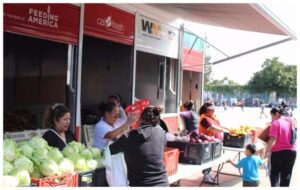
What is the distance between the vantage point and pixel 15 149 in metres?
2.76

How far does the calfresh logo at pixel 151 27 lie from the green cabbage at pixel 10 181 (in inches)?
221

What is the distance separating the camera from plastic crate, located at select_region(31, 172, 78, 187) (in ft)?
8.38

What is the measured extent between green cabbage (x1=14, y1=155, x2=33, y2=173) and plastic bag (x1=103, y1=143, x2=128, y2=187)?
0.69m

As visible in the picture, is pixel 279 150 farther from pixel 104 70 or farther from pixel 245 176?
pixel 104 70

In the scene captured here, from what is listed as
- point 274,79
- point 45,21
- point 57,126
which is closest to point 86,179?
point 57,126

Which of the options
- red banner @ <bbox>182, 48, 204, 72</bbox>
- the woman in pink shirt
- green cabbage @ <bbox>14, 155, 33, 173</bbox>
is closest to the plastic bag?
green cabbage @ <bbox>14, 155, 33, 173</bbox>

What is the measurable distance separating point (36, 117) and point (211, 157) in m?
3.26

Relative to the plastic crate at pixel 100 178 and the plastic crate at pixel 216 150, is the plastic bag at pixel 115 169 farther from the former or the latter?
the plastic crate at pixel 216 150

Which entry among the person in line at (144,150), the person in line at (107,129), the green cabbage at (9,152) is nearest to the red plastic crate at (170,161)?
the person in line at (107,129)

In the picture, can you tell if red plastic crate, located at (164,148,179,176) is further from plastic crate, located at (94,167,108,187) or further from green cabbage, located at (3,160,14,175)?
green cabbage, located at (3,160,14,175)

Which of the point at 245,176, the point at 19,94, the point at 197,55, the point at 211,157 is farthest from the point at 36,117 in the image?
the point at 197,55

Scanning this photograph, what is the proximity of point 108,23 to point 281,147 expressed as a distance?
11.4 ft

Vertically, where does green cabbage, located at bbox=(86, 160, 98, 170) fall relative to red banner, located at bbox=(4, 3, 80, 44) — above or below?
below

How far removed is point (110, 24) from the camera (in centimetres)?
653
